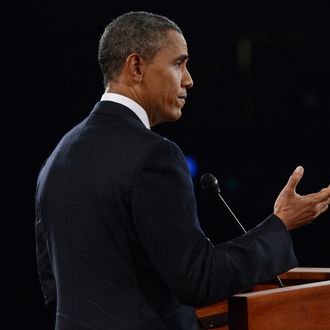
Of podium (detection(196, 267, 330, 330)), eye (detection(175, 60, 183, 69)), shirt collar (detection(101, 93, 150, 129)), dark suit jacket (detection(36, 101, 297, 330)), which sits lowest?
podium (detection(196, 267, 330, 330))

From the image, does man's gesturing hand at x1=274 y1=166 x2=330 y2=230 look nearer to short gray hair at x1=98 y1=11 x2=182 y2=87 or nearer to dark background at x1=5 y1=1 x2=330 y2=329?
short gray hair at x1=98 y1=11 x2=182 y2=87

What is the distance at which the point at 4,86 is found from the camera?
331 cm

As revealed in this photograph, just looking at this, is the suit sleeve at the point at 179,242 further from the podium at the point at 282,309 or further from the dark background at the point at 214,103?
the dark background at the point at 214,103

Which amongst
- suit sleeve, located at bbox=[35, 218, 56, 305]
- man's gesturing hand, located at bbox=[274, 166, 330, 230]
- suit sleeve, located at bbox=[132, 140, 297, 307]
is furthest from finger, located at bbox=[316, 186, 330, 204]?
suit sleeve, located at bbox=[35, 218, 56, 305]

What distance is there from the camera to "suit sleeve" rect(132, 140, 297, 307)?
3.75 feet

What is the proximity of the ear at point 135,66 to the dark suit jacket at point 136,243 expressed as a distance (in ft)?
0.27

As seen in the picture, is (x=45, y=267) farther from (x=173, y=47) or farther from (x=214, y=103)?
(x=214, y=103)

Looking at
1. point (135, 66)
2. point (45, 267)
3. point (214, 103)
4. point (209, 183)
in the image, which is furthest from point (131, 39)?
point (214, 103)

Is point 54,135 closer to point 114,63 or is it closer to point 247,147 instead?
point 247,147

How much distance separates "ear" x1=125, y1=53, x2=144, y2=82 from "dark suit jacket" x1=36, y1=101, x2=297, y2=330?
0.08 meters

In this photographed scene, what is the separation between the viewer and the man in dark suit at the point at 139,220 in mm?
1152

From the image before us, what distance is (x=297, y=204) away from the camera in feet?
4.10

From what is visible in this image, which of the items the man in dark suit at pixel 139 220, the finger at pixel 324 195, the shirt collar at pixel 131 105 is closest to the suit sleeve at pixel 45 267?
the man in dark suit at pixel 139 220

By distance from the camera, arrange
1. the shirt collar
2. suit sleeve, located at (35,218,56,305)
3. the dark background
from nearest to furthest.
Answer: the shirt collar, suit sleeve, located at (35,218,56,305), the dark background
